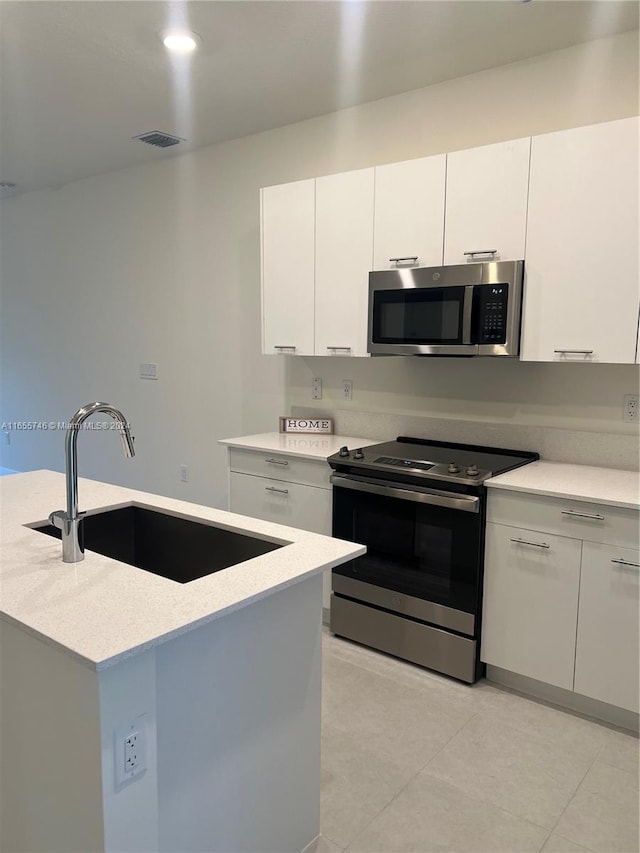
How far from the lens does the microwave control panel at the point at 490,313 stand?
2688mm

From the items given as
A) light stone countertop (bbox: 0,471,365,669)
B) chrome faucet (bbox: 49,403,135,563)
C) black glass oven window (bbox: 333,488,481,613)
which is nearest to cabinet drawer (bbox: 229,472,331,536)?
black glass oven window (bbox: 333,488,481,613)

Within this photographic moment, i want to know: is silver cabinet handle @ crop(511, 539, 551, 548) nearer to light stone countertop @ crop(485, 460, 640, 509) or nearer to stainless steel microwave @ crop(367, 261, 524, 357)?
light stone countertop @ crop(485, 460, 640, 509)

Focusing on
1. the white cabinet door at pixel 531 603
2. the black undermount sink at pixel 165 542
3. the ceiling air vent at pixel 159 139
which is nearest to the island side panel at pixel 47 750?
the black undermount sink at pixel 165 542

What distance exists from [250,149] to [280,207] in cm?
89

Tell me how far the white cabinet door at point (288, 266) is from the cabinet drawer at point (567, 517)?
4.56 ft

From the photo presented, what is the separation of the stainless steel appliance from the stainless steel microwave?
53 centimetres

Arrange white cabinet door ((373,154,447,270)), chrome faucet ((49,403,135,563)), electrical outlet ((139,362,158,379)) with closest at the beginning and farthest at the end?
chrome faucet ((49,403,135,563)) → white cabinet door ((373,154,447,270)) → electrical outlet ((139,362,158,379))

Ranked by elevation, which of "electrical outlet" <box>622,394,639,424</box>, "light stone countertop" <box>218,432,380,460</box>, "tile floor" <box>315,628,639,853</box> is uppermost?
"electrical outlet" <box>622,394,639,424</box>

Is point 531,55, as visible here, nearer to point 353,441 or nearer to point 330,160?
point 330,160

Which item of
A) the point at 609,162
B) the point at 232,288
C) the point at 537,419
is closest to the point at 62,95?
the point at 232,288

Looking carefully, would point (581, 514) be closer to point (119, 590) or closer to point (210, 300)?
point (119, 590)

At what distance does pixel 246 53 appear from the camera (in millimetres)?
2885

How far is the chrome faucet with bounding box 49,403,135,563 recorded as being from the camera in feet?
5.04

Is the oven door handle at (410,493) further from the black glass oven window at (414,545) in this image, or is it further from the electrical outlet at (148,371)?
the electrical outlet at (148,371)
